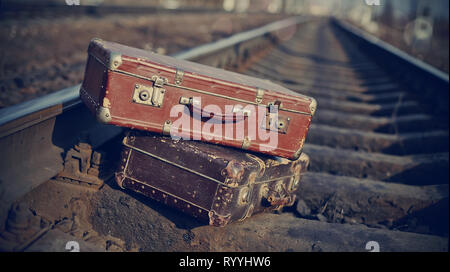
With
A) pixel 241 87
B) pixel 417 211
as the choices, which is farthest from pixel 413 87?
pixel 241 87

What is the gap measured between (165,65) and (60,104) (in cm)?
80

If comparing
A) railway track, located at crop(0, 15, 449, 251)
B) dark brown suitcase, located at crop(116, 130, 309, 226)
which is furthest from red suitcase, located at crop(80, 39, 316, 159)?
railway track, located at crop(0, 15, 449, 251)

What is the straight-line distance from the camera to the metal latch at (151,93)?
2439 mm

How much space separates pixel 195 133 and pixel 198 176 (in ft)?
1.06

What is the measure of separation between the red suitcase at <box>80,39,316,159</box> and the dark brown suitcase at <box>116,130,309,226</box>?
106 millimetres

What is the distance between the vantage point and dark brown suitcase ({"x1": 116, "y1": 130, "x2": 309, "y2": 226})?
7.48ft

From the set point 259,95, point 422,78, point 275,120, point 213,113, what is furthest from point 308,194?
point 422,78

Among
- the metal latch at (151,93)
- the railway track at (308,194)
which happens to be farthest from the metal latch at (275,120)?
the metal latch at (151,93)

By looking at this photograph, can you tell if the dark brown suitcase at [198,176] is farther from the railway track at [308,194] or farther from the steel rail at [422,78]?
the steel rail at [422,78]

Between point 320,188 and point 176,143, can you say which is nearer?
point 176,143

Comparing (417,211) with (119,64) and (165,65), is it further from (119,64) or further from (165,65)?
(119,64)

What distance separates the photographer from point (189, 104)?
2.55m

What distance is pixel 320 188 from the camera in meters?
3.05

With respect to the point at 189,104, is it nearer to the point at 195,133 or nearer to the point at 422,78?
the point at 195,133
